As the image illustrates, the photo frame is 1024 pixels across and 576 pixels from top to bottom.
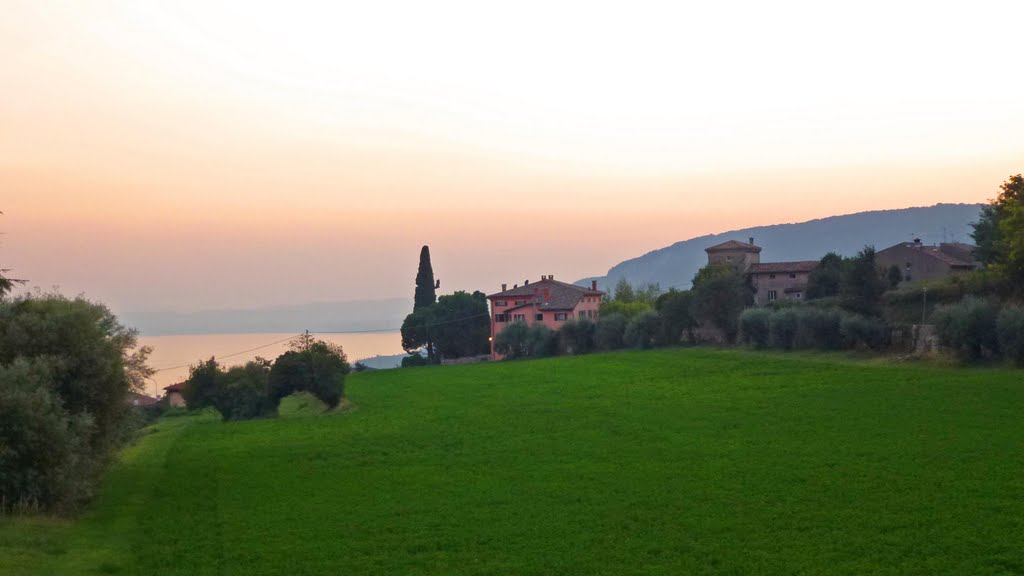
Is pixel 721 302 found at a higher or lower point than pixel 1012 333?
higher

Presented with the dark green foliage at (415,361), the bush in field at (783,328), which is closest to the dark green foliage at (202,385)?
the bush in field at (783,328)

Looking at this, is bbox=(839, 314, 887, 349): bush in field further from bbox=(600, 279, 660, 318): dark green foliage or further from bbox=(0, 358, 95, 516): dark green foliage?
bbox=(600, 279, 660, 318): dark green foliage

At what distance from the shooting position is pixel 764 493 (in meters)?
26.7

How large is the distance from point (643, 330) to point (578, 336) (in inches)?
478

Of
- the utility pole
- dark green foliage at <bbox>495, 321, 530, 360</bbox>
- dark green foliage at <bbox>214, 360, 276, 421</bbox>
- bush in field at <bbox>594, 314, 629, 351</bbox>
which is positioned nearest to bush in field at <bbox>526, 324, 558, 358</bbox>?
dark green foliage at <bbox>495, 321, 530, 360</bbox>

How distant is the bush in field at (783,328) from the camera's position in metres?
72.5

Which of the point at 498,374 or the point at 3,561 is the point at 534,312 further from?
the point at 3,561

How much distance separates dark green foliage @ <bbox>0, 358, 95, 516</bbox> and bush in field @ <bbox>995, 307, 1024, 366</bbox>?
42382 millimetres

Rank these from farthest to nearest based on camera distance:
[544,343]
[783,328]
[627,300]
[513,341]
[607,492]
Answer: [627,300], [513,341], [544,343], [783,328], [607,492]

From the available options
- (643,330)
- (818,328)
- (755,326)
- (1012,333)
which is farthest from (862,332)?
(643,330)

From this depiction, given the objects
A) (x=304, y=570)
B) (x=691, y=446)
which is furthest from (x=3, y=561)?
(x=691, y=446)

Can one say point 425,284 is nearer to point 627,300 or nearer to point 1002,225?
point 627,300

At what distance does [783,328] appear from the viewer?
73.2 m

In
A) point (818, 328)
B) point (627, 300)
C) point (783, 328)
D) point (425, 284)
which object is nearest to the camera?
point (818, 328)
